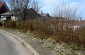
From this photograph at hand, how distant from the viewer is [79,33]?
14.4 metres

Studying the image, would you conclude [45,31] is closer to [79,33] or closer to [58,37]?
[58,37]

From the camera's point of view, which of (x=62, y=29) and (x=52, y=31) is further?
(x=52, y=31)

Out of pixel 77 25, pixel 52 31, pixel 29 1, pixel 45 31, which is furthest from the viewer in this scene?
pixel 29 1

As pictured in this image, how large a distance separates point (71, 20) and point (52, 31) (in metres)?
3.78

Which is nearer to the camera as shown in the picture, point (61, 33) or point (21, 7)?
point (61, 33)

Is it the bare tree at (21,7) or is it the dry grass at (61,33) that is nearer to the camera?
the dry grass at (61,33)

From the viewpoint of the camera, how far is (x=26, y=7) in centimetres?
5806

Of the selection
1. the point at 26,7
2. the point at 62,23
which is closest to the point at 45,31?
the point at 62,23

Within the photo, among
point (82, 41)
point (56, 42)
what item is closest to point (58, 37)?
point (56, 42)

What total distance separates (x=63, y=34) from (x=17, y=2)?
143 feet

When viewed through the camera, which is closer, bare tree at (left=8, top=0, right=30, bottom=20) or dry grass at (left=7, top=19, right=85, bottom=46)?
dry grass at (left=7, top=19, right=85, bottom=46)

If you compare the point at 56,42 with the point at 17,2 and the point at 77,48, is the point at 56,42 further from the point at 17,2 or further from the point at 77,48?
the point at 17,2

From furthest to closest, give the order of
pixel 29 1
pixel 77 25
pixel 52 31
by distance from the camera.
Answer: pixel 29 1, pixel 52 31, pixel 77 25

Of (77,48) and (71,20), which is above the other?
(71,20)
